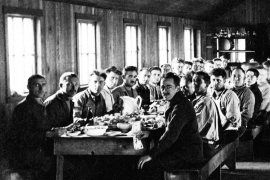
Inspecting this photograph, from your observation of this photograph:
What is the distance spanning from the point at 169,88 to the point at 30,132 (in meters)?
1.68

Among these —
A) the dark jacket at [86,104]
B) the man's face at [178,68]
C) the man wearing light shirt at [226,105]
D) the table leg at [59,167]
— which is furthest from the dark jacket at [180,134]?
the man's face at [178,68]

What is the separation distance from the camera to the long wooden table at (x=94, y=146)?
5543mm

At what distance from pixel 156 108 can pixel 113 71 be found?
1.14m

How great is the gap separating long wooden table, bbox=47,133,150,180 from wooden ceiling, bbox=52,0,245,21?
370 cm

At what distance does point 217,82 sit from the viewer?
768 centimetres

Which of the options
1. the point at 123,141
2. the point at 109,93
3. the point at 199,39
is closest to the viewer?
Answer: the point at 123,141

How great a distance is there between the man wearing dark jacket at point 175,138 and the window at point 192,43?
10.4 metres

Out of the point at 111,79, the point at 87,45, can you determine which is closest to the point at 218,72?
the point at 111,79

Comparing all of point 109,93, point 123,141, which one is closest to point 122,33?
point 109,93

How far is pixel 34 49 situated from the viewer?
25.3 ft

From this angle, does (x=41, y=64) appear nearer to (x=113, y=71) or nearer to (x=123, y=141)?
(x=113, y=71)

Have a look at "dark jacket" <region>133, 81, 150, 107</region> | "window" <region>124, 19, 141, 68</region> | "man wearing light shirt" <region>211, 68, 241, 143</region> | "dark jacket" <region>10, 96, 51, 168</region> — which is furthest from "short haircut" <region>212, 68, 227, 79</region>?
"window" <region>124, 19, 141, 68</region>

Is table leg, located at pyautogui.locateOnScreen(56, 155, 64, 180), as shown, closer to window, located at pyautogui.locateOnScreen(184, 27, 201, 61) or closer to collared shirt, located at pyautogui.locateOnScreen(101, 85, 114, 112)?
collared shirt, located at pyautogui.locateOnScreen(101, 85, 114, 112)

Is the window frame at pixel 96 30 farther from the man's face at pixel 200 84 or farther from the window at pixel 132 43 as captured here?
the man's face at pixel 200 84
